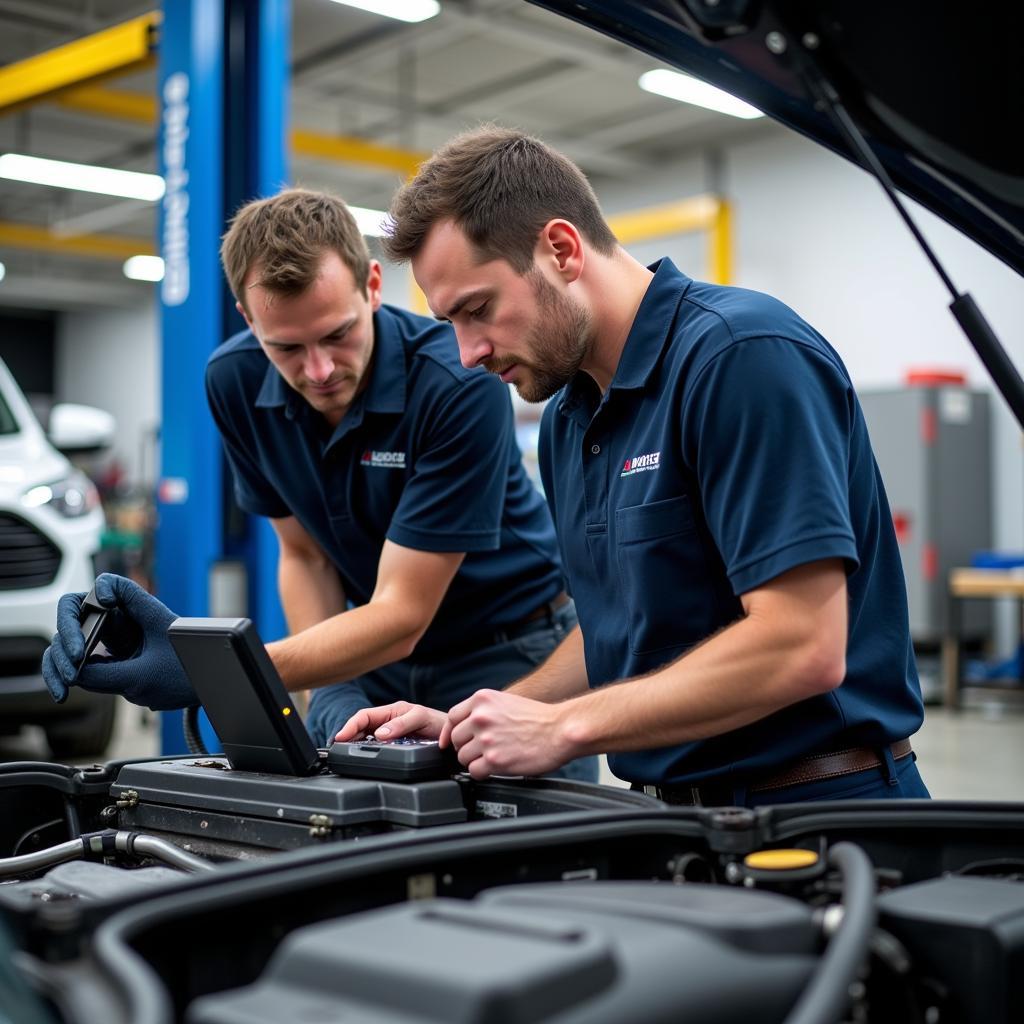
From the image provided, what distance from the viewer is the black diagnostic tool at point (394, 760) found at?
4.03 ft

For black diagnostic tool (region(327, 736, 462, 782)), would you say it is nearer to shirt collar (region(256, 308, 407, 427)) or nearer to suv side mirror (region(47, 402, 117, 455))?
shirt collar (region(256, 308, 407, 427))

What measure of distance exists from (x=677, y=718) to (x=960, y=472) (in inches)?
→ 286

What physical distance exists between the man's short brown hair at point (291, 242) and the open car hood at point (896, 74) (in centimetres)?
75

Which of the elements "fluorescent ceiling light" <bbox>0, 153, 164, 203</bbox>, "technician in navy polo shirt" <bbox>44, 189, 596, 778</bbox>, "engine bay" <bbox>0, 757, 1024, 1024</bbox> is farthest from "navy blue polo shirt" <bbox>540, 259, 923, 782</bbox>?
"fluorescent ceiling light" <bbox>0, 153, 164, 203</bbox>

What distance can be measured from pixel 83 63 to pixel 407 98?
491 cm

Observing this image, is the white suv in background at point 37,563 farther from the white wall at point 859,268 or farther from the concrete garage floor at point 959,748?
the white wall at point 859,268

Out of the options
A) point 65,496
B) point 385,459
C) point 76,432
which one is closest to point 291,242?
point 385,459

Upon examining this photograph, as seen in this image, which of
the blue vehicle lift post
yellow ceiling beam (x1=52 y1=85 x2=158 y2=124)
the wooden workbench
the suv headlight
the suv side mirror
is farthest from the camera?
yellow ceiling beam (x1=52 y1=85 x2=158 y2=124)

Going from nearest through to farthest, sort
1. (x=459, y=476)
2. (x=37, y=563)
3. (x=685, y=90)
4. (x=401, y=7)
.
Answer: (x=459, y=476) < (x=37, y=563) < (x=401, y=7) < (x=685, y=90)

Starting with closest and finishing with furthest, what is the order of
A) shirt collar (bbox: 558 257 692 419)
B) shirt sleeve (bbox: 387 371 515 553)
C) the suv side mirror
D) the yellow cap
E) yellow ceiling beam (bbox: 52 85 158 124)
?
the yellow cap → shirt collar (bbox: 558 257 692 419) → shirt sleeve (bbox: 387 371 515 553) → the suv side mirror → yellow ceiling beam (bbox: 52 85 158 124)

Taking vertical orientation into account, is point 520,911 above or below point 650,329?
below

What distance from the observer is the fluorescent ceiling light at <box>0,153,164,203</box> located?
9.52 meters

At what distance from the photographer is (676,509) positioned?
138cm

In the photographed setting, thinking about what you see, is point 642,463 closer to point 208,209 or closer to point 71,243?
point 208,209
